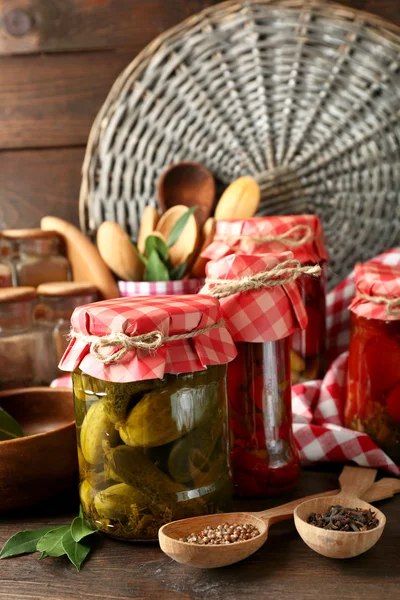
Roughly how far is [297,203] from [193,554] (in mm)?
639

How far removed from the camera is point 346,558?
1.70 feet

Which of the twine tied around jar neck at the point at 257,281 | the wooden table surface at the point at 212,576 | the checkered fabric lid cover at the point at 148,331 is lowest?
the wooden table surface at the point at 212,576

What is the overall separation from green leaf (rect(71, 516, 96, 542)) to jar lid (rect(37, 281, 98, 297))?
346 mm

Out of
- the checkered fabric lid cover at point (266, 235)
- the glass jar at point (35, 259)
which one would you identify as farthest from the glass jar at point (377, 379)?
the glass jar at point (35, 259)

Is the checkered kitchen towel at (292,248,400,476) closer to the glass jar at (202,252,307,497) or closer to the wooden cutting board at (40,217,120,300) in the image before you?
the glass jar at (202,252,307,497)

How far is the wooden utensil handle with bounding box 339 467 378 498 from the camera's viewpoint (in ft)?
2.01

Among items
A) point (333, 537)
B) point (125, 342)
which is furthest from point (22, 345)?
point (333, 537)

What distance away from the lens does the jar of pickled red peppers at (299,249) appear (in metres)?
0.74

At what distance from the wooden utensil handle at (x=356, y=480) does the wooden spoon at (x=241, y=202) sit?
0.38 meters

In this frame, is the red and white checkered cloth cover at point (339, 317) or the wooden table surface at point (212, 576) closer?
the wooden table surface at point (212, 576)

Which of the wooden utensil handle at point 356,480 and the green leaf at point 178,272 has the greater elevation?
the green leaf at point 178,272

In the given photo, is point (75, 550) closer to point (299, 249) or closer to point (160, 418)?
point (160, 418)

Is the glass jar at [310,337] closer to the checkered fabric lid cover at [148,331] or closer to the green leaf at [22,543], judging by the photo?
the checkered fabric lid cover at [148,331]

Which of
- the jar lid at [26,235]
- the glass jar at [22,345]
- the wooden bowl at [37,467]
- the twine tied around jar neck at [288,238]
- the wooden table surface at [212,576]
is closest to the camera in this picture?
the wooden table surface at [212,576]
